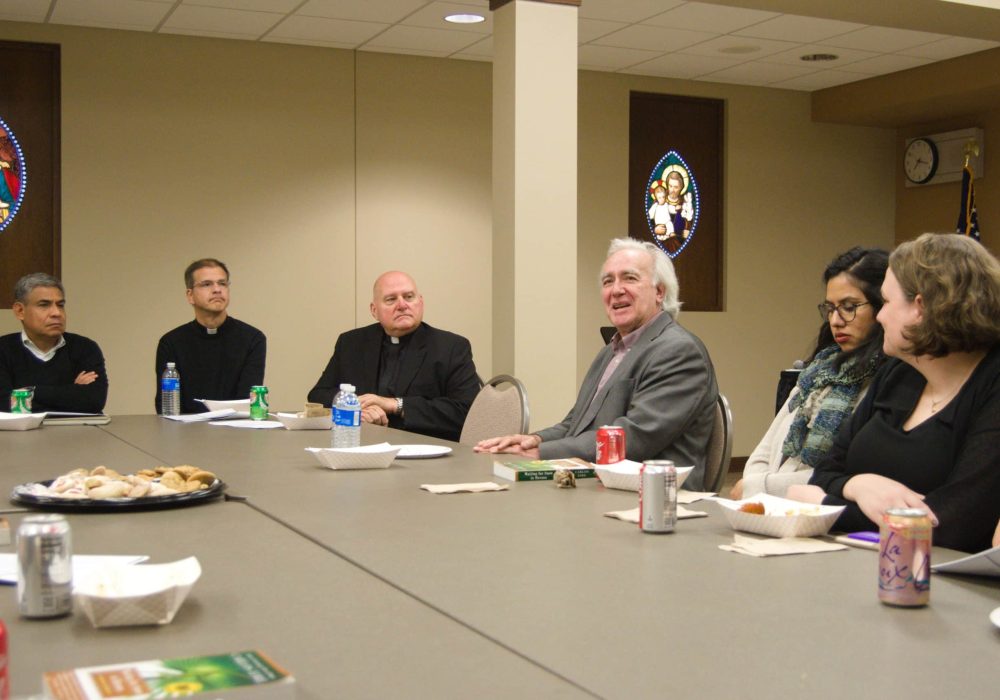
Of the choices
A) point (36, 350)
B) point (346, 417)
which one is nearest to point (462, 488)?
point (346, 417)

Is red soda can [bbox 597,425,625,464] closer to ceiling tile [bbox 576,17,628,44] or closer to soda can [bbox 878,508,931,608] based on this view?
soda can [bbox 878,508,931,608]

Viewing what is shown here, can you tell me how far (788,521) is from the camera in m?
1.97

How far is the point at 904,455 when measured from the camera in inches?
93.2

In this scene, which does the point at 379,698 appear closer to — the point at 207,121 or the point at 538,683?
the point at 538,683

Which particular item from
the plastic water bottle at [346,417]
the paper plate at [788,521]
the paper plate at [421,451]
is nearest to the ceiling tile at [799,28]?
the paper plate at [421,451]

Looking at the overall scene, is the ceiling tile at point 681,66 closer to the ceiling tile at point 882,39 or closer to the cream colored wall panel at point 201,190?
the ceiling tile at point 882,39

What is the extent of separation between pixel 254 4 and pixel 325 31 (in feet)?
2.14

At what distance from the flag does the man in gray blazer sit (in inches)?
200

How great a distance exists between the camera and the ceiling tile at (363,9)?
591 centimetres

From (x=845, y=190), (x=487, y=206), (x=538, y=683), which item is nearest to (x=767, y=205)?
(x=845, y=190)

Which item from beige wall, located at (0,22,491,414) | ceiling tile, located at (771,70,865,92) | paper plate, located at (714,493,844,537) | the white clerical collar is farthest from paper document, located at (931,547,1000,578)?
ceiling tile, located at (771,70,865,92)

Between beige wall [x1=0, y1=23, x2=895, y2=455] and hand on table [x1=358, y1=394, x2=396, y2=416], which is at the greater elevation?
beige wall [x1=0, y1=23, x2=895, y2=455]

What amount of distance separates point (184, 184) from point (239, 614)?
5.64 metres

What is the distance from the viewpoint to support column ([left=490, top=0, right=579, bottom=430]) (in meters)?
5.07
